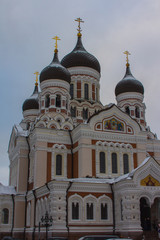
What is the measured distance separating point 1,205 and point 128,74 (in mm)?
16528

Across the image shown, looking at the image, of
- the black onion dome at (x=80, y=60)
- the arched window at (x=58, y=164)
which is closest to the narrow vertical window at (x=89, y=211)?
the arched window at (x=58, y=164)

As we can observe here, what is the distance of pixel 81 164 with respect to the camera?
846 inches

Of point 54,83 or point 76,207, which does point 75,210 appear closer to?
point 76,207

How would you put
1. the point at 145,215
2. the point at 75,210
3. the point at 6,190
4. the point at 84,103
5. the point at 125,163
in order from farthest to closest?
the point at 84,103 → the point at 6,190 → the point at 125,163 → the point at 145,215 → the point at 75,210

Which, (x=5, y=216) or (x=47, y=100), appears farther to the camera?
(x=47, y=100)

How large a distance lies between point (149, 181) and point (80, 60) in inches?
583

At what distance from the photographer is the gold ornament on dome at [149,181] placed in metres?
18.5

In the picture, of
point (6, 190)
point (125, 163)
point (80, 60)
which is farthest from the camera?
point (80, 60)

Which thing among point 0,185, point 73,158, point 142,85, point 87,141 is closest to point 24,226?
point 0,185

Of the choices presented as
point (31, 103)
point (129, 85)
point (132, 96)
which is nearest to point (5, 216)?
point (31, 103)

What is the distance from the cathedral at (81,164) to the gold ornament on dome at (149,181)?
6 cm

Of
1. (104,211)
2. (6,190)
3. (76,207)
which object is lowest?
(104,211)

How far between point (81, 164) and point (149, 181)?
15.8 feet

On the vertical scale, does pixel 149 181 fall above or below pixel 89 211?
above
